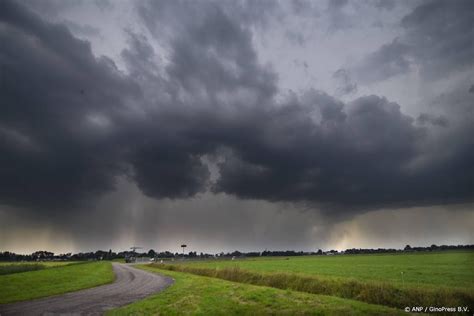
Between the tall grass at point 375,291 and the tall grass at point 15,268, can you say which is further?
the tall grass at point 15,268

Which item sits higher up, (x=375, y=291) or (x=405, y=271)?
(x=375, y=291)

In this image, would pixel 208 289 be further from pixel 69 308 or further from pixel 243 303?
pixel 69 308

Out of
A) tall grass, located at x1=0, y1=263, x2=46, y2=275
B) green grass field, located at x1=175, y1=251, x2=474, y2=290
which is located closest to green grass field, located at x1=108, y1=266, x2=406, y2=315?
green grass field, located at x1=175, y1=251, x2=474, y2=290

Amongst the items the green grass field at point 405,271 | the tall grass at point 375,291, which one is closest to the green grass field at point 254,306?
the tall grass at point 375,291

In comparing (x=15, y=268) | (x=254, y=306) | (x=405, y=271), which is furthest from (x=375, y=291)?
(x=15, y=268)

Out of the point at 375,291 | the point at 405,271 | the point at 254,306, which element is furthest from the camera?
the point at 405,271

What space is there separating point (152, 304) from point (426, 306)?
61.6ft

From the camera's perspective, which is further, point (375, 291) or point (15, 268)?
point (15, 268)

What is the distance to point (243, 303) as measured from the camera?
77.6 ft

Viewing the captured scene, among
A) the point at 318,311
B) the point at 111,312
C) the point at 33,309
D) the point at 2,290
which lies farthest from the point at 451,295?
the point at 2,290

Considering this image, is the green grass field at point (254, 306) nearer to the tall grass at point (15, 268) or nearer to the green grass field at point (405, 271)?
the green grass field at point (405, 271)

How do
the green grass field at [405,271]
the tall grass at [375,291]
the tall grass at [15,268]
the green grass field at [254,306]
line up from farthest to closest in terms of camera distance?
1. the tall grass at [15,268]
2. the green grass field at [405,271]
3. the tall grass at [375,291]
4. the green grass field at [254,306]

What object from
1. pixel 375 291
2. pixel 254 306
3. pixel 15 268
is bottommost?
pixel 254 306

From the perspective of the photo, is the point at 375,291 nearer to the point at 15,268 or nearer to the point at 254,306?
the point at 254,306
